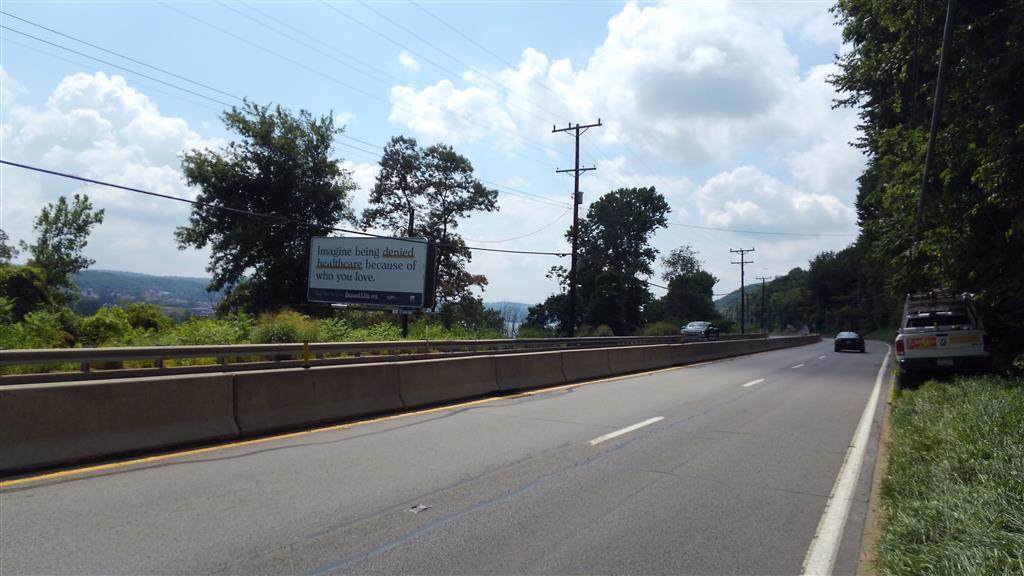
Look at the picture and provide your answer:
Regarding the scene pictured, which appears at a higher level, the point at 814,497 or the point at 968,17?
the point at 968,17

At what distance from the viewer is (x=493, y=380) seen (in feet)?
50.1

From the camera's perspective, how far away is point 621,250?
7862 centimetres

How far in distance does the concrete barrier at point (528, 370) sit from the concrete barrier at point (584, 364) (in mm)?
351

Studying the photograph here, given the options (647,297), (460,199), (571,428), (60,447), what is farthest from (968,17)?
(647,297)

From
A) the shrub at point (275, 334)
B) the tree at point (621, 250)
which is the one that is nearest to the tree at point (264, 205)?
the shrub at point (275, 334)

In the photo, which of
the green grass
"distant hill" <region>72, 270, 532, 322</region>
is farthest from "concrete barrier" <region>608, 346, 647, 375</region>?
"distant hill" <region>72, 270, 532, 322</region>

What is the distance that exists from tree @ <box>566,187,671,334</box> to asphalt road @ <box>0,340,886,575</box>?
63.9 m

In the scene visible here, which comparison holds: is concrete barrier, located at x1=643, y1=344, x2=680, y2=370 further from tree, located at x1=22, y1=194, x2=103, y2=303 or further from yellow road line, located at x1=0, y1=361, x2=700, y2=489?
tree, located at x1=22, y1=194, x2=103, y2=303

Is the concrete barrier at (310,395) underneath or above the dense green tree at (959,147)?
underneath

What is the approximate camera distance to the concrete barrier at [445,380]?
40.9ft

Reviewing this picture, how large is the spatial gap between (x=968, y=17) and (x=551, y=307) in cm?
6652

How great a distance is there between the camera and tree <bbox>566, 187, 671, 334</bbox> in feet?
244

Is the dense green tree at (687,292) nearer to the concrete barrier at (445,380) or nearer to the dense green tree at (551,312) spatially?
the dense green tree at (551,312)

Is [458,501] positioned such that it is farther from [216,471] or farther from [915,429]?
[915,429]
